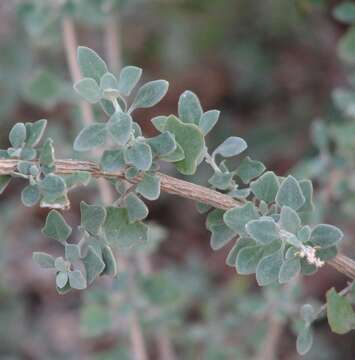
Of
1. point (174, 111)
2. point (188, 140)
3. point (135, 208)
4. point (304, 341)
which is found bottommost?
point (174, 111)

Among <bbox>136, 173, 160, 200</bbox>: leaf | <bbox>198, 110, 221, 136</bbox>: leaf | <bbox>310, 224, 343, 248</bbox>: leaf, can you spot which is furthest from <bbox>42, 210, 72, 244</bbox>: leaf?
<bbox>310, 224, 343, 248</bbox>: leaf

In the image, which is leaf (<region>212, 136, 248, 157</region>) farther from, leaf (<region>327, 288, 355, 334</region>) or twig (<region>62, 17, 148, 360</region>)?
twig (<region>62, 17, 148, 360</region>)

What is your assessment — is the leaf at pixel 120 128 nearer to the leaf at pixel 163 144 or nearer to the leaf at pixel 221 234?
the leaf at pixel 163 144

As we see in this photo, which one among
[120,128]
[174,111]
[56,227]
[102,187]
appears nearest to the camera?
[120,128]

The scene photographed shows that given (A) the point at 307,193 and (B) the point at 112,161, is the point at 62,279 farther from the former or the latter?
(A) the point at 307,193

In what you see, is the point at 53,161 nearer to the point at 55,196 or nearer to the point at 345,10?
the point at 55,196

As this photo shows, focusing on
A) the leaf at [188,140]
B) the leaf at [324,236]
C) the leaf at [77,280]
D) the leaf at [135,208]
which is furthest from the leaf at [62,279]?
the leaf at [324,236]

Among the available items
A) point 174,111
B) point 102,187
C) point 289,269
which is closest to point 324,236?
point 289,269
